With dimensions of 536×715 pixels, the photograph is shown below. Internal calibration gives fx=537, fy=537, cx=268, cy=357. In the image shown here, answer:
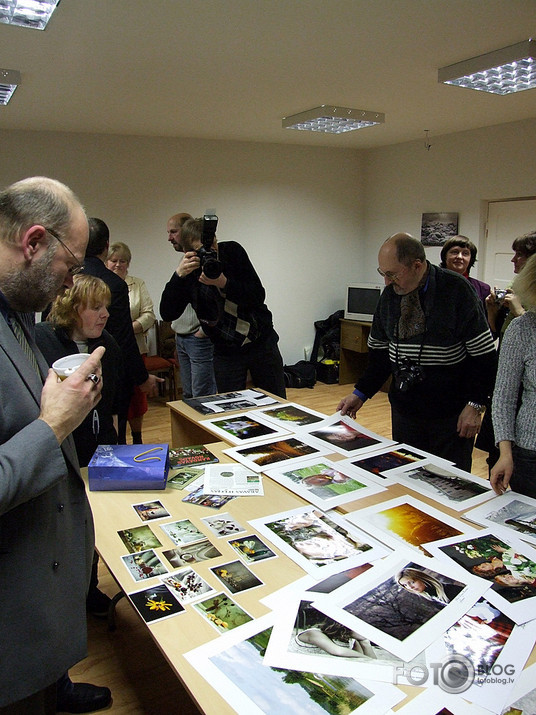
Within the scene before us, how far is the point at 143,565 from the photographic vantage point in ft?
4.39

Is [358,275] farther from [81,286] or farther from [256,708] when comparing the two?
[256,708]

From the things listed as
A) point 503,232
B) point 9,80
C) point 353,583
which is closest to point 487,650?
point 353,583

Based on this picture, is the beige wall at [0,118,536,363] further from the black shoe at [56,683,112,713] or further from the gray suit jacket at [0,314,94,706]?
the gray suit jacket at [0,314,94,706]

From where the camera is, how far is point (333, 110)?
4004 mm

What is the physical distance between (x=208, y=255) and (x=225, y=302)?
0.81 feet

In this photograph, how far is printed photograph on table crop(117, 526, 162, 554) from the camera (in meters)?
1.42

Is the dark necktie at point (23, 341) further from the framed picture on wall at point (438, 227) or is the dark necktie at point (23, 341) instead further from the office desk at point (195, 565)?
the framed picture on wall at point (438, 227)

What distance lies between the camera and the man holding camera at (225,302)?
2531 millimetres

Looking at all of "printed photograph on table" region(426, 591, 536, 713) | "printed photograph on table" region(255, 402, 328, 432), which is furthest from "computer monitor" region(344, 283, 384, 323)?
"printed photograph on table" region(426, 591, 536, 713)

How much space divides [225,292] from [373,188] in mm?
4599

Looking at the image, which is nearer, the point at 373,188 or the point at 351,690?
the point at 351,690

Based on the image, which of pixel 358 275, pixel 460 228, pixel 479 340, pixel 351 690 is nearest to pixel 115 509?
pixel 351 690
